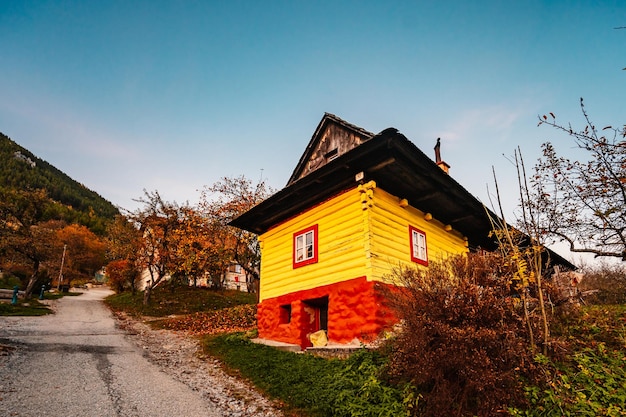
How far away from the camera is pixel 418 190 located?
11289 millimetres

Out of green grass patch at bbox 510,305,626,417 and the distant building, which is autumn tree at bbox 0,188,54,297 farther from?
the distant building

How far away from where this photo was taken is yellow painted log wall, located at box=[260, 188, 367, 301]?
10133 mm

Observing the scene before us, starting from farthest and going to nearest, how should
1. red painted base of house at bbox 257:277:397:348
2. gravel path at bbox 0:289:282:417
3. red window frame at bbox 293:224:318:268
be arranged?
red window frame at bbox 293:224:318:268 → red painted base of house at bbox 257:277:397:348 → gravel path at bbox 0:289:282:417

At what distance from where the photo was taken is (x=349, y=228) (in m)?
10.4

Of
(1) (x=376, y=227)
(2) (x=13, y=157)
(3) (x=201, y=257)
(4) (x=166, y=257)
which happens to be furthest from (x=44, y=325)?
(2) (x=13, y=157)

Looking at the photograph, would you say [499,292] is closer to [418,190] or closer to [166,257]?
[418,190]

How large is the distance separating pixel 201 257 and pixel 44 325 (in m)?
8.49

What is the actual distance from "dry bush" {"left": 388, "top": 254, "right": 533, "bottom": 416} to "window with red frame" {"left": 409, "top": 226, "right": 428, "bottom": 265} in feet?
18.7

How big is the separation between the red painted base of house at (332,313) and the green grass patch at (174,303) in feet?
48.0

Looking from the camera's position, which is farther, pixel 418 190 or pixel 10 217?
pixel 10 217

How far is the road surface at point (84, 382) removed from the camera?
5.99 meters

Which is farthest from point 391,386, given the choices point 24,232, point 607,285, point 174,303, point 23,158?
point 23,158

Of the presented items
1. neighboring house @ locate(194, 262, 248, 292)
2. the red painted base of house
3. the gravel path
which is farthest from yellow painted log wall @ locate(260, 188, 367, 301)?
neighboring house @ locate(194, 262, 248, 292)

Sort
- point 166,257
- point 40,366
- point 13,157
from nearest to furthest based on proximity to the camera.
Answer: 1. point 40,366
2. point 166,257
3. point 13,157
